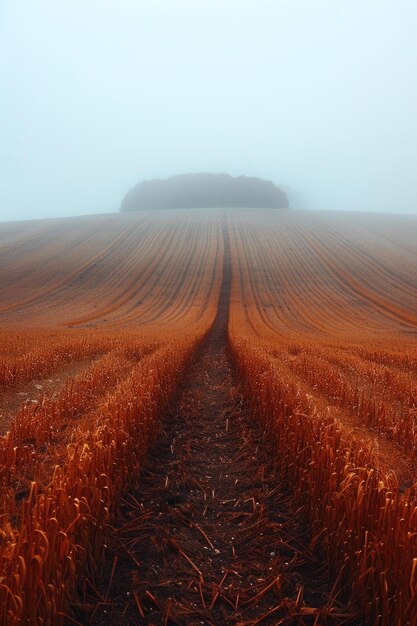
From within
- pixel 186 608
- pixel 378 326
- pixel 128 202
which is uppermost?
pixel 128 202

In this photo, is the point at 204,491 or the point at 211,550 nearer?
the point at 211,550

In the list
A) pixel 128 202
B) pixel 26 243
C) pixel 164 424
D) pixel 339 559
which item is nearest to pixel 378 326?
pixel 164 424

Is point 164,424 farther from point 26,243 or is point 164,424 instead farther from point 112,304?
point 26,243

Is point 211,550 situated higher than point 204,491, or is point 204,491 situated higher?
point 211,550

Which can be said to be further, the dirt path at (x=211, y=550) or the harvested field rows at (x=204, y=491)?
the dirt path at (x=211, y=550)

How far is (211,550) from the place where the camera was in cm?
354

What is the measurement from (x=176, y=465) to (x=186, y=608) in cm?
259

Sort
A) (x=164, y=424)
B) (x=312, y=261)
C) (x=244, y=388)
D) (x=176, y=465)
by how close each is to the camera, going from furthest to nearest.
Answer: (x=312, y=261)
(x=244, y=388)
(x=164, y=424)
(x=176, y=465)

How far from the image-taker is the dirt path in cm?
272

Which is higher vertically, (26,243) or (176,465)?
(26,243)

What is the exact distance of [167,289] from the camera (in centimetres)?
4975

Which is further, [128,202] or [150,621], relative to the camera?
[128,202]

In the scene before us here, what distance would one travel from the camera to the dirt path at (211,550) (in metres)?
2.72

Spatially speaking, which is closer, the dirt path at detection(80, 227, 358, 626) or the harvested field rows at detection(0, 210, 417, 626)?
the harvested field rows at detection(0, 210, 417, 626)
